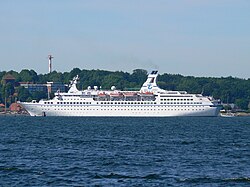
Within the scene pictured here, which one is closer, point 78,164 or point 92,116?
point 78,164

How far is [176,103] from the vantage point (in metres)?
168

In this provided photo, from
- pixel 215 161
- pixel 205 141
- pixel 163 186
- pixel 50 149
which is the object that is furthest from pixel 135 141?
pixel 163 186

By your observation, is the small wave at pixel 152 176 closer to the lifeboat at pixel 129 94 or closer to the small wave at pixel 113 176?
the small wave at pixel 113 176

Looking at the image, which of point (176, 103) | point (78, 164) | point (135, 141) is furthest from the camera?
point (176, 103)

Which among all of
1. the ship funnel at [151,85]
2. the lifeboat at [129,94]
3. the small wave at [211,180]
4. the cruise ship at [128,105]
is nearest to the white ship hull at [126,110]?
the cruise ship at [128,105]

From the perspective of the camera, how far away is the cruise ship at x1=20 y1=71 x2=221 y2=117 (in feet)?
551

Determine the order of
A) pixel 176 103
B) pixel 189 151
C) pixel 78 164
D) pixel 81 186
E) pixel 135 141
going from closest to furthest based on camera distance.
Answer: pixel 81 186 → pixel 78 164 → pixel 189 151 → pixel 135 141 → pixel 176 103

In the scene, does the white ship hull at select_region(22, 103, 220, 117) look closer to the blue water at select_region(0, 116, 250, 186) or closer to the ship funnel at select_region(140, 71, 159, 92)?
the ship funnel at select_region(140, 71, 159, 92)

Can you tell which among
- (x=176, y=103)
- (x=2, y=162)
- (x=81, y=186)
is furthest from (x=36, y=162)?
(x=176, y=103)

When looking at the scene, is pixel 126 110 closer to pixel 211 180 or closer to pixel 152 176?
pixel 152 176

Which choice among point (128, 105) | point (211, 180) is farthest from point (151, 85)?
point (211, 180)

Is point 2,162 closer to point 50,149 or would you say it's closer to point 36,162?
point 36,162

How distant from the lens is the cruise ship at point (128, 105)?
168000 mm

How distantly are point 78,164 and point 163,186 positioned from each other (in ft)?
33.4
